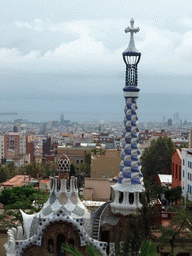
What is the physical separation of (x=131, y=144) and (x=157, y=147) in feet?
122

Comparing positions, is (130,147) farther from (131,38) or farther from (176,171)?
(176,171)

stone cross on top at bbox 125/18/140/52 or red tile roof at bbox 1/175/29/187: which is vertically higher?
stone cross on top at bbox 125/18/140/52

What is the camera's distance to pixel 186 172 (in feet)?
115

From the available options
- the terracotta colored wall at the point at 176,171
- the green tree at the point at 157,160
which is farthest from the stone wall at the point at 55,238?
the green tree at the point at 157,160

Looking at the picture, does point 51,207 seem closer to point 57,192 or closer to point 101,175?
point 57,192

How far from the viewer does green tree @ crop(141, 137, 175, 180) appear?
172ft

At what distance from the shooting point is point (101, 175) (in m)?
48.4

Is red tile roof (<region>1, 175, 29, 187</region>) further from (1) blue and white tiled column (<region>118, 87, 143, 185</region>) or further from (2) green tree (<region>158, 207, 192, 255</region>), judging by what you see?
(2) green tree (<region>158, 207, 192, 255</region>)

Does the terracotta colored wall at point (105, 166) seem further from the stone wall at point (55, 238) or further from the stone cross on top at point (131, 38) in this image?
the stone wall at point (55, 238)

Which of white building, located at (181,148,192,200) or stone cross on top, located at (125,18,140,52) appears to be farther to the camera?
white building, located at (181,148,192,200)

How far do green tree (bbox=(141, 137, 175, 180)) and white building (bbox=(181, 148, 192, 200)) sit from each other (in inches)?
633

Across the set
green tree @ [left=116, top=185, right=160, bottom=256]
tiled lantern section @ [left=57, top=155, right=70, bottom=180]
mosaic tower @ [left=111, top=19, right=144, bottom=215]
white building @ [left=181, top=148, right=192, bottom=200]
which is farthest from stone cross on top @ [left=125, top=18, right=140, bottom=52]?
white building @ [left=181, top=148, right=192, bottom=200]

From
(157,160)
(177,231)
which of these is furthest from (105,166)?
(177,231)

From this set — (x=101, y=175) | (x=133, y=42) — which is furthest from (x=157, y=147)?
(x=133, y=42)
